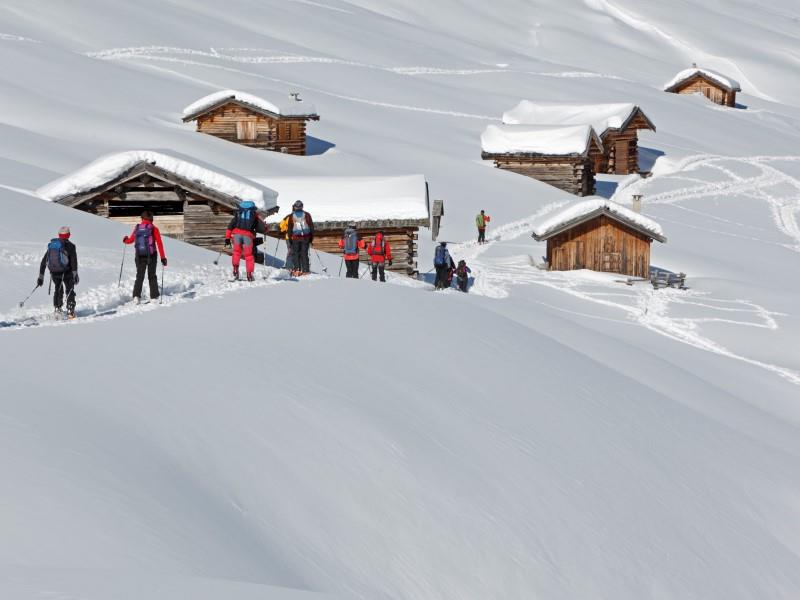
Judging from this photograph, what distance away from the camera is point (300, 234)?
20094 mm

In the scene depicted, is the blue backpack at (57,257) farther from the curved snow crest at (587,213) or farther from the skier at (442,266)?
the curved snow crest at (587,213)

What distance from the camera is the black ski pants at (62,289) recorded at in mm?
14805

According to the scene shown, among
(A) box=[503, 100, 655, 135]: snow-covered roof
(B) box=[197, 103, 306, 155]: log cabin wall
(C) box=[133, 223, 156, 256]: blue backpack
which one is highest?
(A) box=[503, 100, 655, 135]: snow-covered roof

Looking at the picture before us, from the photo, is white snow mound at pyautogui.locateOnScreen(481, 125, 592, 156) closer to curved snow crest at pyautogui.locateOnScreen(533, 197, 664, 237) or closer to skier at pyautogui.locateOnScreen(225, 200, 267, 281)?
curved snow crest at pyautogui.locateOnScreen(533, 197, 664, 237)

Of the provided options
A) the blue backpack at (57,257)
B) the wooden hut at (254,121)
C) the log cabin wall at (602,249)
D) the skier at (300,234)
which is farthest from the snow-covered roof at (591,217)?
the blue backpack at (57,257)

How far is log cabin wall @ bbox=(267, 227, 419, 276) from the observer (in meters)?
30.5

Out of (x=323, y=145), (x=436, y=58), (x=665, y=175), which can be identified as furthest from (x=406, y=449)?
(x=436, y=58)

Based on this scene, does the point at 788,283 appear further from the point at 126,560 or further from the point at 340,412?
the point at 126,560

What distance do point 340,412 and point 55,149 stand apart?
2793 cm

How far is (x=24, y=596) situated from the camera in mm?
7664

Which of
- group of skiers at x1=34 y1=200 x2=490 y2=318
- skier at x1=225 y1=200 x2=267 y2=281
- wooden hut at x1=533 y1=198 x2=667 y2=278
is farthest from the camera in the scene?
wooden hut at x1=533 y1=198 x2=667 y2=278

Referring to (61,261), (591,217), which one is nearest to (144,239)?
(61,261)

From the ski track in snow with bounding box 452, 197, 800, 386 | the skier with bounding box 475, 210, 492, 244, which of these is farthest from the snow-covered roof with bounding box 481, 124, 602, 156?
the ski track in snow with bounding box 452, 197, 800, 386

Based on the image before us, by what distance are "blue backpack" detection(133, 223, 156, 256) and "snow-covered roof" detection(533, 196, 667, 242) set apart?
66.0 feet
